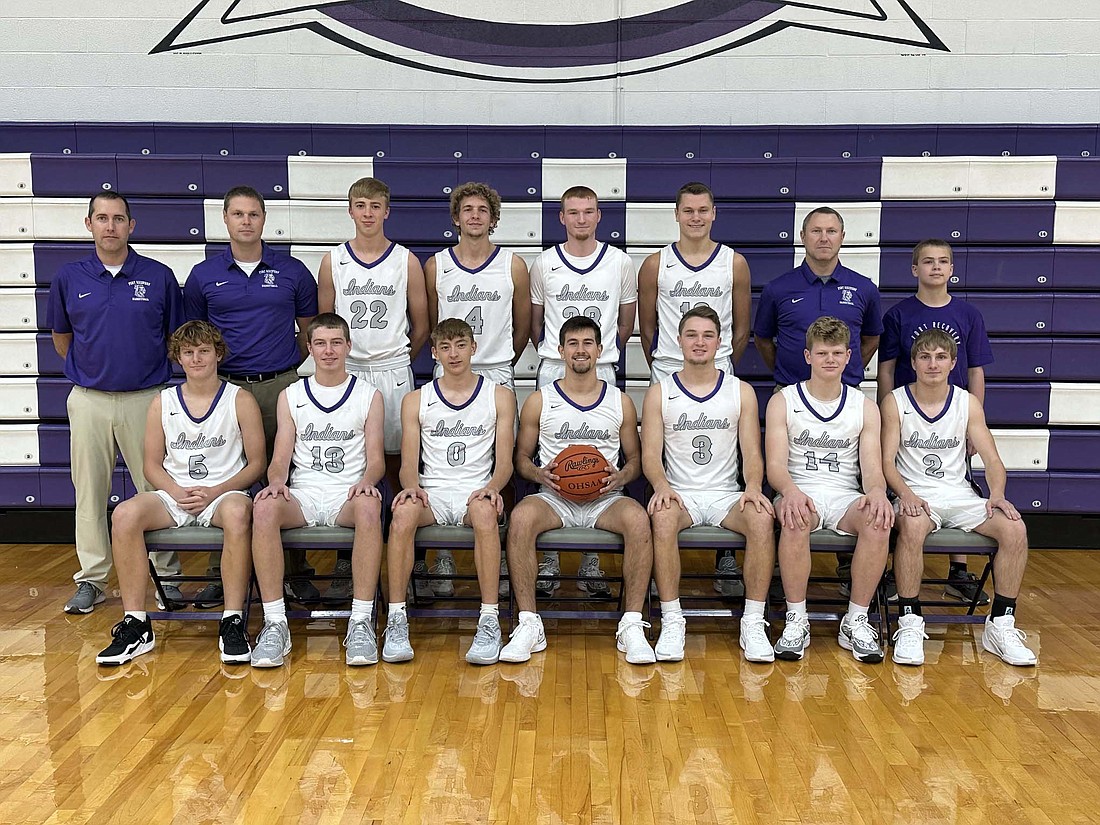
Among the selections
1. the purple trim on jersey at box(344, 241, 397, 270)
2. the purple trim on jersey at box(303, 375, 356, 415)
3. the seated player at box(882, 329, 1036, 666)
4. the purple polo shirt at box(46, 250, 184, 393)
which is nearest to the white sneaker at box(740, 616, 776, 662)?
the seated player at box(882, 329, 1036, 666)

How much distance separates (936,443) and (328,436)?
208 cm

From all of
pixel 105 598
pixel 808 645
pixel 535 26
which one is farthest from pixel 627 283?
pixel 105 598

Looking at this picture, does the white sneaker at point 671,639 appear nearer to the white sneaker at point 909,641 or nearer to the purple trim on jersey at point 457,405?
the white sneaker at point 909,641

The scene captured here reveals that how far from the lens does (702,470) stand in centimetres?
339

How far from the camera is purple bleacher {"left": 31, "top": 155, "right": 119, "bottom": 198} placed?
436 centimetres

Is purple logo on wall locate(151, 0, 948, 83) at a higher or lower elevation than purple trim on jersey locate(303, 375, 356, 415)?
higher

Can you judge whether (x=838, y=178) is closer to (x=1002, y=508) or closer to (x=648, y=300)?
(x=648, y=300)

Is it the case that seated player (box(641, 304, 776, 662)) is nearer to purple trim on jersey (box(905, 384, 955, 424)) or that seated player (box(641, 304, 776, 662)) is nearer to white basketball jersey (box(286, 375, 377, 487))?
purple trim on jersey (box(905, 384, 955, 424))

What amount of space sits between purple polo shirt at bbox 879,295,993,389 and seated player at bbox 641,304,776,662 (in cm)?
77

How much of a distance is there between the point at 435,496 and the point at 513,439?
0.34 meters

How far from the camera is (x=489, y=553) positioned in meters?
3.19

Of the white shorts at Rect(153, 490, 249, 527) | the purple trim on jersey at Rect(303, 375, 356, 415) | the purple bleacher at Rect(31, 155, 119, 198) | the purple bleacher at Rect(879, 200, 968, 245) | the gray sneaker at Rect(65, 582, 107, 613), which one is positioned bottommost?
the gray sneaker at Rect(65, 582, 107, 613)

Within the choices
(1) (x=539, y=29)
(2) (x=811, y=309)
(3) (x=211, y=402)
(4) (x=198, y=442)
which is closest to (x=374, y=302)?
(3) (x=211, y=402)

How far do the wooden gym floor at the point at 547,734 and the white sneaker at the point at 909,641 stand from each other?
5 centimetres
